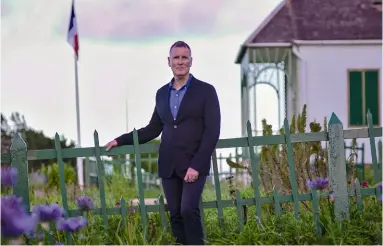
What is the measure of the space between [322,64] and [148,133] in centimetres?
1166

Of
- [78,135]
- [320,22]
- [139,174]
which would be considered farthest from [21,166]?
[320,22]

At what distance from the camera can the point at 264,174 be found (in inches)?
300

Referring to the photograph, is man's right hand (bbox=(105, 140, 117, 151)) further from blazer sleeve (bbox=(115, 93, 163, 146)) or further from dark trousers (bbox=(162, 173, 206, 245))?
dark trousers (bbox=(162, 173, 206, 245))

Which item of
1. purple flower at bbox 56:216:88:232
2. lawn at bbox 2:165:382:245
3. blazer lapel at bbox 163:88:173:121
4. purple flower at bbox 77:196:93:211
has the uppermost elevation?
blazer lapel at bbox 163:88:173:121

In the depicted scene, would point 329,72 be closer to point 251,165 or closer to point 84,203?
point 251,165

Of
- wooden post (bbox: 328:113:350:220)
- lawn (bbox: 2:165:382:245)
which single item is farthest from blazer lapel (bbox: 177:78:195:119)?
wooden post (bbox: 328:113:350:220)

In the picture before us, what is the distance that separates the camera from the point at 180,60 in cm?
529

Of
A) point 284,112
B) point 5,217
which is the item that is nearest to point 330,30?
point 284,112

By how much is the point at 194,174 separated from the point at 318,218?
1.35 m

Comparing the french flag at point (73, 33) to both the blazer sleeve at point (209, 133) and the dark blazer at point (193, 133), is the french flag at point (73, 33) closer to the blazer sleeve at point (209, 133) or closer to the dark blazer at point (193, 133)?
the dark blazer at point (193, 133)

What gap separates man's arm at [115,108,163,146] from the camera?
5805mm

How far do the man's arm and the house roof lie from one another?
35.6ft

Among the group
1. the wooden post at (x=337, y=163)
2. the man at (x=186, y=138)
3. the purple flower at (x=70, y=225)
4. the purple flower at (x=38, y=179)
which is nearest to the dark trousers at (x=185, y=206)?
the man at (x=186, y=138)

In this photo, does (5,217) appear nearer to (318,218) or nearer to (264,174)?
(318,218)
